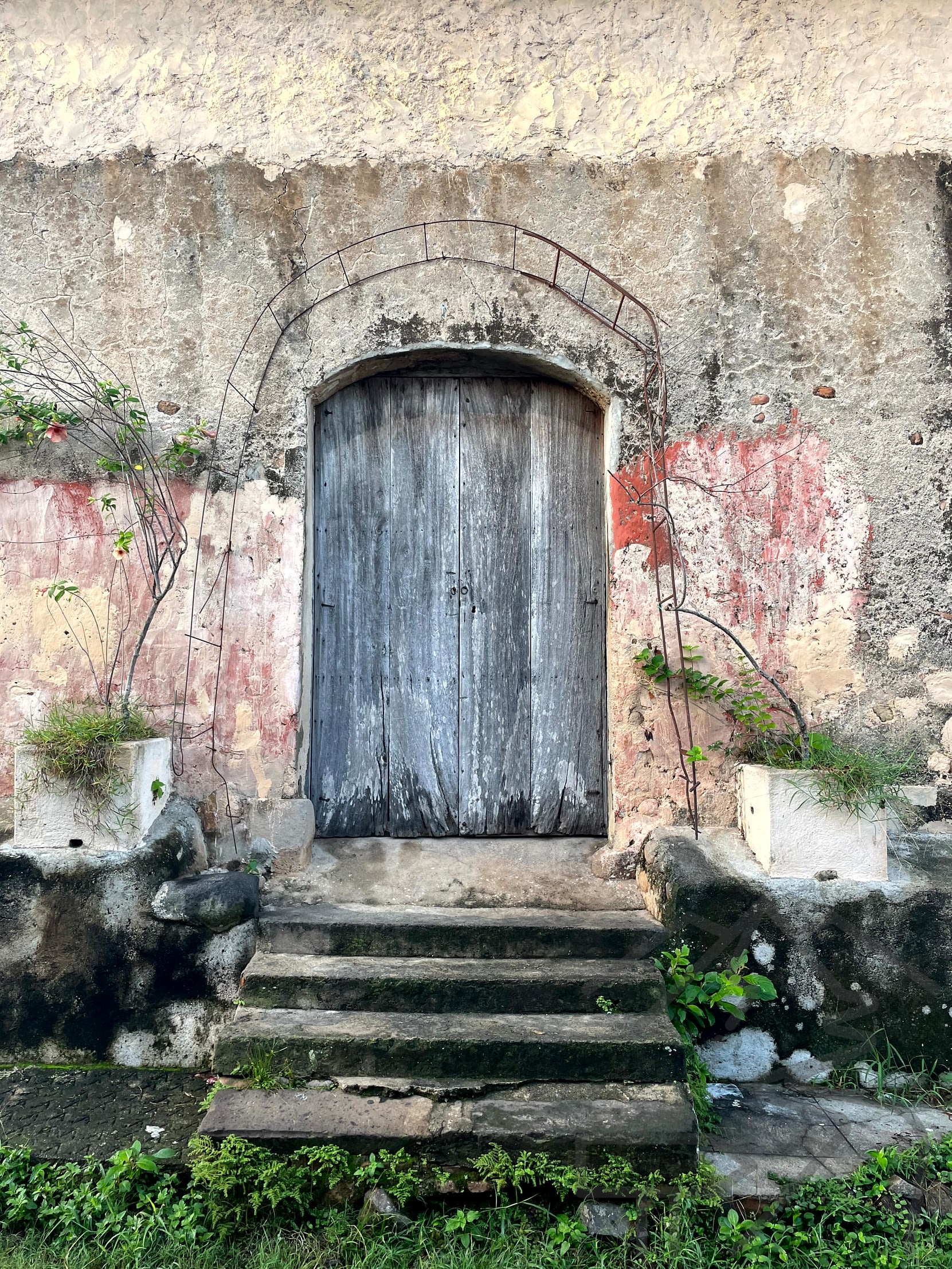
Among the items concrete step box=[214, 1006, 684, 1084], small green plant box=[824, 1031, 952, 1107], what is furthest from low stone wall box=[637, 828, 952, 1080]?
concrete step box=[214, 1006, 684, 1084]

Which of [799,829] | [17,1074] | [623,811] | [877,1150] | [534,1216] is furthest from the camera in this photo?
[623,811]

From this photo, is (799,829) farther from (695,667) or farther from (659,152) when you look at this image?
(659,152)

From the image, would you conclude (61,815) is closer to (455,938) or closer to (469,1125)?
(455,938)

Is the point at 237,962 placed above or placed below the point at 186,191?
below

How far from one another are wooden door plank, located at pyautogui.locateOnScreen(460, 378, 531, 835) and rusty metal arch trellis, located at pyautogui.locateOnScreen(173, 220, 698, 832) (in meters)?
0.50

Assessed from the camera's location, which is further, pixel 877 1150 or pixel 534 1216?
pixel 877 1150

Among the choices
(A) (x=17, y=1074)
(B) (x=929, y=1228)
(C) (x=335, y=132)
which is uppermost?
(C) (x=335, y=132)

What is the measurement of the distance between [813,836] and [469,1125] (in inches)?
61.5

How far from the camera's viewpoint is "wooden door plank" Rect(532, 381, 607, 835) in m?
3.89

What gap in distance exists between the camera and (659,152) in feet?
12.3

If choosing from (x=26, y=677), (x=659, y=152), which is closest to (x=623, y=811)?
(x=26, y=677)

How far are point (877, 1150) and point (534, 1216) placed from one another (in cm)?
104

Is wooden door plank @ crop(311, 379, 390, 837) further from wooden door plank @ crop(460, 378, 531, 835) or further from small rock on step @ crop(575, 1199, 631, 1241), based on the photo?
small rock on step @ crop(575, 1199, 631, 1241)

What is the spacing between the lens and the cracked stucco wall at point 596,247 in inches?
144
